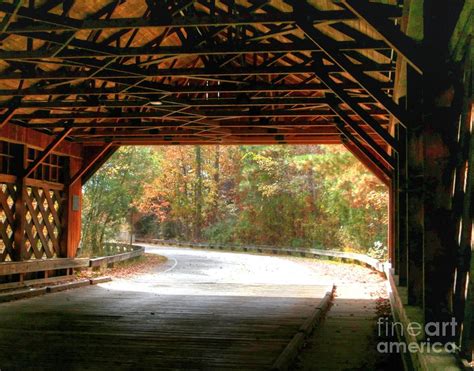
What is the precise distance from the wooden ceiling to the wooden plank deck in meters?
3.09

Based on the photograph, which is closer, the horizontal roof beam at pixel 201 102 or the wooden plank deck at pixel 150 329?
the wooden plank deck at pixel 150 329

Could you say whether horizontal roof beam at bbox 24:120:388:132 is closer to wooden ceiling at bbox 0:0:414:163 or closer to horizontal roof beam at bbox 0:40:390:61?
wooden ceiling at bbox 0:0:414:163

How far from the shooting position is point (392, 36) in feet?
14.3

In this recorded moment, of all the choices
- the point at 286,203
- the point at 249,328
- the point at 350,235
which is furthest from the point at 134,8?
the point at 286,203

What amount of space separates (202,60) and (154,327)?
5.04 m

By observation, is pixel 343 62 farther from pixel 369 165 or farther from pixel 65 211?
pixel 65 211

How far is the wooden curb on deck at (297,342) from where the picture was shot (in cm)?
551

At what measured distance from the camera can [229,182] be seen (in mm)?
46219

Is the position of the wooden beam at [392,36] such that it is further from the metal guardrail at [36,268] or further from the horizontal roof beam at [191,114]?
the metal guardrail at [36,268]

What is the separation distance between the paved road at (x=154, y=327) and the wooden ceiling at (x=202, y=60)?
316cm

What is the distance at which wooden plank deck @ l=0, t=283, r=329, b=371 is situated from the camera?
5895 mm

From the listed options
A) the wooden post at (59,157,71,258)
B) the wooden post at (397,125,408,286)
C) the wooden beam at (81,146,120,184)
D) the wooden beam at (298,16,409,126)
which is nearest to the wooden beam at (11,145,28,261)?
the wooden post at (59,157,71,258)

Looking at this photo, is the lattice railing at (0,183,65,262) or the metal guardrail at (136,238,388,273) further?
the metal guardrail at (136,238,388,273)

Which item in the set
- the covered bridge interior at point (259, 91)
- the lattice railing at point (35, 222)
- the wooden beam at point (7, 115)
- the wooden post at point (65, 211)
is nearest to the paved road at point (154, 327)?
the lattice railing at point (35, 222)
